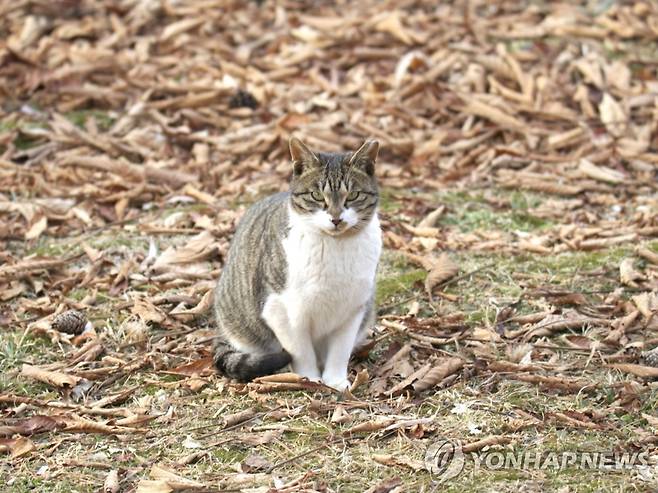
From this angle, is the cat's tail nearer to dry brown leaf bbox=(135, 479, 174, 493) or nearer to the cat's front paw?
the cat's front paw

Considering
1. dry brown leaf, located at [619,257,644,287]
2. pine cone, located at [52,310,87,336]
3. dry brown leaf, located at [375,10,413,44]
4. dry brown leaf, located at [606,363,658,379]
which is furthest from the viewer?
dry brown leaf, located at [375,10,413,44]

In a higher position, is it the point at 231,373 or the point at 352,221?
the point at 352,221

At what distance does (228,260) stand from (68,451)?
1.67 meters

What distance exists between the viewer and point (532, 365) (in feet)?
16.6

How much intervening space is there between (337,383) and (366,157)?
1162mm

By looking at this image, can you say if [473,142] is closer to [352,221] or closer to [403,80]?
[403,80]

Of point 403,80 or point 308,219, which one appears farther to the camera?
point 403,80

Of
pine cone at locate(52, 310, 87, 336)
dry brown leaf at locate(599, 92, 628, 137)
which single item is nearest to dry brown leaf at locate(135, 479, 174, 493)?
pine cone at locate(52, 310, 87, 336)

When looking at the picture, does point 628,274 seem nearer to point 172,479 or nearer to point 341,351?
point 341,351

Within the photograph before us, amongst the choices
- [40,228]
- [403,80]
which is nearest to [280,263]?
[40,228]

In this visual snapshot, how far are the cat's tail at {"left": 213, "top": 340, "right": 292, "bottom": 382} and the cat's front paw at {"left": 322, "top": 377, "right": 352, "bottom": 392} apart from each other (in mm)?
222

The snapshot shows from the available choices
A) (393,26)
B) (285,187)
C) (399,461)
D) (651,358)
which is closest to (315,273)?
(399,461)

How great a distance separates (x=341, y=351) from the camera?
516cm

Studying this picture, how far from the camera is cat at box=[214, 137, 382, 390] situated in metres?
4.98
